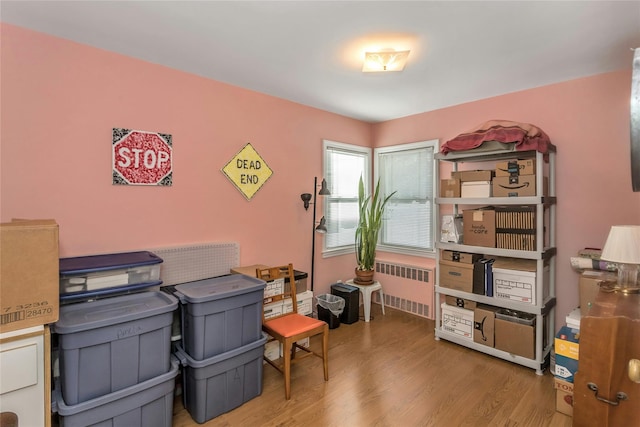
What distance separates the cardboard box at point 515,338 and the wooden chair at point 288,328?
1.56 m

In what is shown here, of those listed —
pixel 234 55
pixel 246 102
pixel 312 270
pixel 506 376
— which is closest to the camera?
pixel 234 55

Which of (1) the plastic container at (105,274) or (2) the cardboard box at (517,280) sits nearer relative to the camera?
(1) the plastic container at (105,274)

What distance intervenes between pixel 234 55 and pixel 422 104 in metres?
2.11

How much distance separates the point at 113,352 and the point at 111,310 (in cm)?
23

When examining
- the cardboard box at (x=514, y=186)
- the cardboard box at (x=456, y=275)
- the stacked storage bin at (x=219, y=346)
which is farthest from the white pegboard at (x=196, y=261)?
the cardboard box at (x=514, y=186)

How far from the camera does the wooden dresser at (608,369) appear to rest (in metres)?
1.30

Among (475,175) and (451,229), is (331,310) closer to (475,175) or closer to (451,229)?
(451,229)

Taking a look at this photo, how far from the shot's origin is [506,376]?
263 centimetres

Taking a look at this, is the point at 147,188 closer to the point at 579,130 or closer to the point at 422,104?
the point at 422,104

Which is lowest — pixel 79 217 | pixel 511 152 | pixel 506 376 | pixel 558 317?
pixel 506 376

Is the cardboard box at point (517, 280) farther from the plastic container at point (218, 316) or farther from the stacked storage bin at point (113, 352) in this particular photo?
the stacked storage bin at point (113, 352)

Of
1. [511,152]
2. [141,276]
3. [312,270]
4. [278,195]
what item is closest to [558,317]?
[511,152]

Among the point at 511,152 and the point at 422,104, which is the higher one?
the point at 422,104

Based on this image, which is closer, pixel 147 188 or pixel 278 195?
pixel 147 188
